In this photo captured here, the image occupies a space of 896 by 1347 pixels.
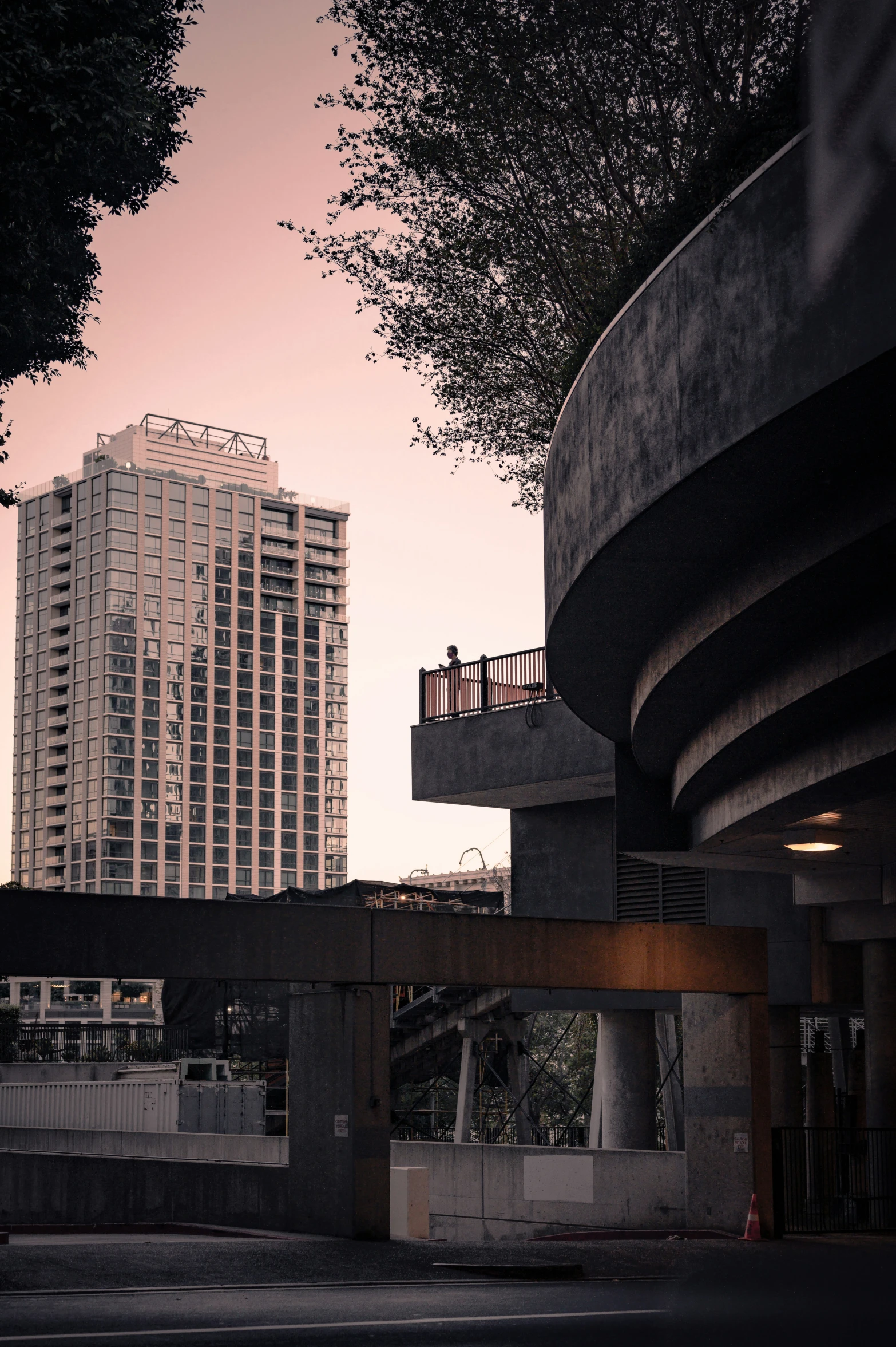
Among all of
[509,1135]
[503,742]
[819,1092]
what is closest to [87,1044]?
[509,1135]

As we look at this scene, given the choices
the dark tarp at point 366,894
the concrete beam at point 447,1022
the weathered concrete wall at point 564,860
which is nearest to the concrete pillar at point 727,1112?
the weathered concrete wall at point 564,860

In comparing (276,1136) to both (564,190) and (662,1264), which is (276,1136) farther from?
(564,190)

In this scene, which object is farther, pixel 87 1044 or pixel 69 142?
pixel 87 1044

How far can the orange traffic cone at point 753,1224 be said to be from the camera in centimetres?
2209

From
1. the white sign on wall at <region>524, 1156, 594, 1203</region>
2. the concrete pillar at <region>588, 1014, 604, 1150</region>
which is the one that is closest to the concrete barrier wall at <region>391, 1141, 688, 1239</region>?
the white sign on wall at <region>524, 1156, 594, 1203</region>

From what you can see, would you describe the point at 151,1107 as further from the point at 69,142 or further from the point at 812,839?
the point at 69,142

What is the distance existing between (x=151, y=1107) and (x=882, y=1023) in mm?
16848

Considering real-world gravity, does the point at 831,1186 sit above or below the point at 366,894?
below

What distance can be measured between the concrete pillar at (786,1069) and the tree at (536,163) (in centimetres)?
1214

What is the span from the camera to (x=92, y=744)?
192m

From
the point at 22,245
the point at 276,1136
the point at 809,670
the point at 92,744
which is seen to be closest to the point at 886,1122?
the point at 276,1136

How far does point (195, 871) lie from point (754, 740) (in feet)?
611

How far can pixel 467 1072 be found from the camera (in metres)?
37.0

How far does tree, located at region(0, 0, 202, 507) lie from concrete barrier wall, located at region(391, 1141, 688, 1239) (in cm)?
1472
